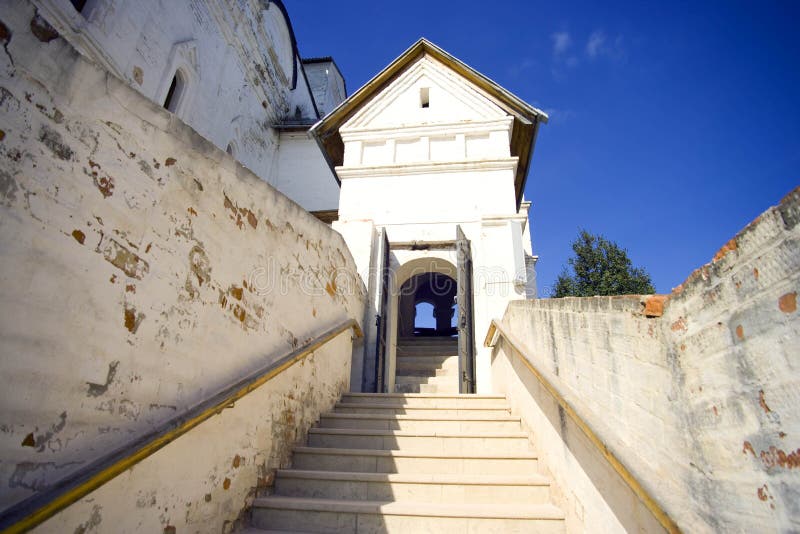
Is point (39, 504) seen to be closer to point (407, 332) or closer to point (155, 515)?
point (155, 515)

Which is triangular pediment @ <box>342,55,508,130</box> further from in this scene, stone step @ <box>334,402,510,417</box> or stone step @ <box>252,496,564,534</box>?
stone step @ <box>252,496,564,534</box>

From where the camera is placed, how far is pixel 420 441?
14.2 ft

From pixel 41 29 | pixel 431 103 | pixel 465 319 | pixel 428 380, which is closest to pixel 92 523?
pixel 41 29

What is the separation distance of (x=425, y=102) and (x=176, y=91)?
5872 millimetres

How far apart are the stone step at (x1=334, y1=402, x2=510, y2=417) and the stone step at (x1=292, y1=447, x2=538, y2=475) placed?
3.39ft

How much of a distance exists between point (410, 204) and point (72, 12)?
6325mm

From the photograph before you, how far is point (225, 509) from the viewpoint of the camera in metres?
2.92

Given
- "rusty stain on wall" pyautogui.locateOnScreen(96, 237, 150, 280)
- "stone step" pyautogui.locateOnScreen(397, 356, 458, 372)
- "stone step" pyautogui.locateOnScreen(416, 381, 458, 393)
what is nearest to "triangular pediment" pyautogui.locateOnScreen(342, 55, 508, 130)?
"stone step" pyautogui.locateOnScreen(397, 356, 458, 372)

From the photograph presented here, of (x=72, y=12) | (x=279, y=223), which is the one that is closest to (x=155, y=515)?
(x=279, y=223)

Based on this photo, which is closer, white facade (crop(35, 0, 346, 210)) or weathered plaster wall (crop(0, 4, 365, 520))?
weathered plaster wall (crop(0, 4, 365, 520))

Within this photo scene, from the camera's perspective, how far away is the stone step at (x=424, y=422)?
461 centimetres

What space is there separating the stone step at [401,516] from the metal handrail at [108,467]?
1.06 m

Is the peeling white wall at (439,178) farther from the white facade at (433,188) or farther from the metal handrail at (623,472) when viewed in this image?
the metal handrail at (623,472)

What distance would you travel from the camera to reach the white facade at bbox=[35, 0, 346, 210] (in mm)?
6543
